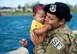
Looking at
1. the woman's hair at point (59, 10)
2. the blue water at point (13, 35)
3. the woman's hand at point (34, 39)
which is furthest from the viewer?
the blue water at point (13, 35)

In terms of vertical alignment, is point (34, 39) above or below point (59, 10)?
below

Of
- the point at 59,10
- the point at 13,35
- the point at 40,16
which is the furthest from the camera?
the point at 13,35

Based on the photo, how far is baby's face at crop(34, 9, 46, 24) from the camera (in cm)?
511

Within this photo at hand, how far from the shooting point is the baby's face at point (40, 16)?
511 cm

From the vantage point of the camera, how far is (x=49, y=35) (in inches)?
173

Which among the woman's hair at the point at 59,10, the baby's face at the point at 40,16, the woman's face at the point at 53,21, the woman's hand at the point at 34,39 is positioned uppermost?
the woman's hair at the point at 59,10

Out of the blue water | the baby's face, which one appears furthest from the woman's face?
the blue water

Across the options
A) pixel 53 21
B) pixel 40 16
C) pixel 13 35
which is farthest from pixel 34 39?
pixel 13 35

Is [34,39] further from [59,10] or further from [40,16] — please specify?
[59,10]

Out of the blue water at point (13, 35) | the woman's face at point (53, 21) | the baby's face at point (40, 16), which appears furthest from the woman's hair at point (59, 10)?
the blue water at point (13, 35)

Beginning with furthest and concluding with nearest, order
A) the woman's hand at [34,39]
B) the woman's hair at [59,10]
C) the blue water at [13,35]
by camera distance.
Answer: the blue water at [13,35]
the woman's hand at [34,39]
the woman's hair at [59,10]

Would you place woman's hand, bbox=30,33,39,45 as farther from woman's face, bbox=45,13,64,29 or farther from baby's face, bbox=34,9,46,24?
woman's face, bbox=45,13,64,29

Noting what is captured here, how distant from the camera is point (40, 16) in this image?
5.11m

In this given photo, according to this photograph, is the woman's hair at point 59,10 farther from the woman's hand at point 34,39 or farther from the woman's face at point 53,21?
the woman's hand at point 34,39
